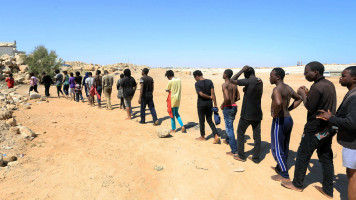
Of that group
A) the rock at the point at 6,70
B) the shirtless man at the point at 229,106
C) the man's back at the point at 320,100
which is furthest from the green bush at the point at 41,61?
the man's back at the point at 320,100

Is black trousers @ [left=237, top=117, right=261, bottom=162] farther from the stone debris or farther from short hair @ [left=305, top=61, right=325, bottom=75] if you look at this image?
the stone debris

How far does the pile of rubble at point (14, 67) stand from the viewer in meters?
22.9

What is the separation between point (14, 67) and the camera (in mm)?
25469

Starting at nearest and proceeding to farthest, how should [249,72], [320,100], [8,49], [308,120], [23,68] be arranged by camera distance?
[320,100] < [308,120] < [249,72] < [23,68] < [8,49]

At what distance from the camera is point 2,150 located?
14.4 ft

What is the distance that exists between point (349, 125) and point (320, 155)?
99 centimetres

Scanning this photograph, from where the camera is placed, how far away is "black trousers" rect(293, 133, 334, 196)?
3207 mm

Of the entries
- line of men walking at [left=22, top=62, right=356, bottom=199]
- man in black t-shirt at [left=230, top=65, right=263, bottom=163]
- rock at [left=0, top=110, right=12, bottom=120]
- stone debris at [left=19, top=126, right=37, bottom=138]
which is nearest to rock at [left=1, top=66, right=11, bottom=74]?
rock at [left=0, top=110, right=12, bottom=120]

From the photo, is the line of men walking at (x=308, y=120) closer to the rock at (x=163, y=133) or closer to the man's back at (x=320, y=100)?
Result: the man's back at (x=320, y=100)

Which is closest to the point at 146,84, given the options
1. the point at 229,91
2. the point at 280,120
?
the point at 229,91

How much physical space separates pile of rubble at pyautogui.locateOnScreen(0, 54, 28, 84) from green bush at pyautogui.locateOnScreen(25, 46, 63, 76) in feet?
3.75

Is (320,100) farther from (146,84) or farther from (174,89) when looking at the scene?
(146,84)

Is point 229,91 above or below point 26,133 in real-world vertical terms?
above

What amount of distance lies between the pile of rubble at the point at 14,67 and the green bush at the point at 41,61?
45.0 inches
